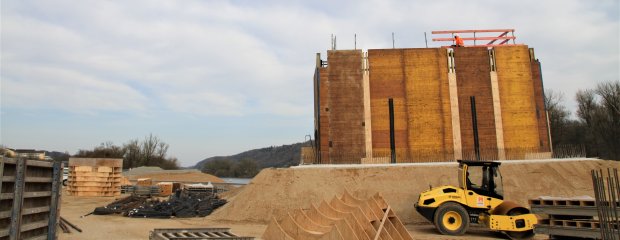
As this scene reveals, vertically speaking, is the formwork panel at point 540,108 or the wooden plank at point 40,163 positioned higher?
the formwork panel at point 540,108

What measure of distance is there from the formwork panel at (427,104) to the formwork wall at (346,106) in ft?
10.6

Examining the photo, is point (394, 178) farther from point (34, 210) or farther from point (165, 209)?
point (34, 210)

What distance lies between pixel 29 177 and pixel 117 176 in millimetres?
25264

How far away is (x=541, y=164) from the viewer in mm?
22562

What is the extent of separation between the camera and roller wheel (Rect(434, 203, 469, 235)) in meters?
15.1

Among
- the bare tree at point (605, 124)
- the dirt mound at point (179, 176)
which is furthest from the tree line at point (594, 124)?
the dirt mound at point (179, 176)

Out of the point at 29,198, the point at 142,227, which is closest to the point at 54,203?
the point at 29,198

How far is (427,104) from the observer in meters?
27.5

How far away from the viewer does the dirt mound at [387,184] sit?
67.6ft

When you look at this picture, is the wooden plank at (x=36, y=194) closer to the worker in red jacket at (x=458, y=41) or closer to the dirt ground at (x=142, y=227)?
the dirt ground at (x=142, y=227)

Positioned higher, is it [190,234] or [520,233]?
[190,234]

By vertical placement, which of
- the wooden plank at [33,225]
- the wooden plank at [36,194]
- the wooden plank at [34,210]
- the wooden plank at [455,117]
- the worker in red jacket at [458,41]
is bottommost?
the wooden plank at [33,225]

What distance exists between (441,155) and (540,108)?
25.2 feet

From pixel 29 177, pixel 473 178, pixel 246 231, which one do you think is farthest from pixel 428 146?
pixel 29 177
